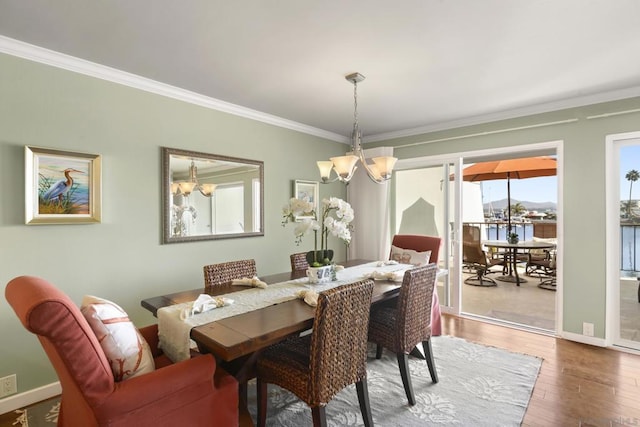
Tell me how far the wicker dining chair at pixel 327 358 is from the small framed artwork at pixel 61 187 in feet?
5.74

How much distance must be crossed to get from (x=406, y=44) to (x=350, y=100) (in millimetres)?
1134

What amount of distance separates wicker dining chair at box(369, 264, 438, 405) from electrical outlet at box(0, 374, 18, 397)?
2.45 m

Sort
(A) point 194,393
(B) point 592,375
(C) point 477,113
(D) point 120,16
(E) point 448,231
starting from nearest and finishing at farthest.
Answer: (A) point 194,393
(D) point 120,16
(B) point 592,375
(C) point 477,113
(E) point 448,231

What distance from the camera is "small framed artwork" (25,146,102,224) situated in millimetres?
2201

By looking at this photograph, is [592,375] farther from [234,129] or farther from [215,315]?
[234,129]

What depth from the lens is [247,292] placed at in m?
2.23

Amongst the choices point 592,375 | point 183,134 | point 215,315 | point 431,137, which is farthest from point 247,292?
point 431,137

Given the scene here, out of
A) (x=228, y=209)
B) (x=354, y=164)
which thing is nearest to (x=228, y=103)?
(x=228, y=209)

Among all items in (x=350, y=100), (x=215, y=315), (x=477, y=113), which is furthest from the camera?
(x=477, y=113)

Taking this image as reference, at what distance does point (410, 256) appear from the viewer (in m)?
3.51

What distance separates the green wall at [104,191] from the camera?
7.10ft

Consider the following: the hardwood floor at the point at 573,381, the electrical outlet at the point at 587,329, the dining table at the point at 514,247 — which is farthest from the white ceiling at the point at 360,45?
the dining table at the point at 514,247

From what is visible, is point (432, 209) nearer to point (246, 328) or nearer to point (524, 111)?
point (524, 111)

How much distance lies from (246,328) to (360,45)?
193 centimetres
